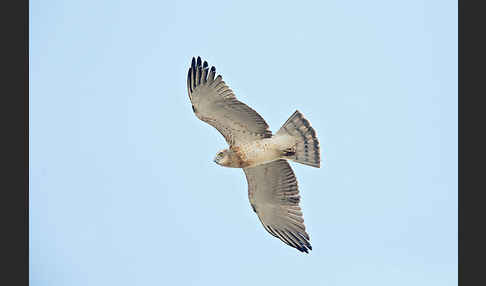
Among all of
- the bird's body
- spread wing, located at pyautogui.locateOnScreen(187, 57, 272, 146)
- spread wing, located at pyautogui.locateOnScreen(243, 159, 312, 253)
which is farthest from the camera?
spread wing, located at pyautogui.locateOnScreen(243, 159, 312, 253)

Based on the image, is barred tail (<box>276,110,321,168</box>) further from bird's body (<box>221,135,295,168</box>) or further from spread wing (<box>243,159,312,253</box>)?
spread wing (<box>243,159,312,253</box>)

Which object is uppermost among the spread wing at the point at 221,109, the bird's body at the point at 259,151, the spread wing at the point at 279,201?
the spread wing at the point at 221,109

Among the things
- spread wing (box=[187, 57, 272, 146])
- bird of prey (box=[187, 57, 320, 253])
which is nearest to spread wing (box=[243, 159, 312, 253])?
bird of prey (box=[187, 57, 320, 253])

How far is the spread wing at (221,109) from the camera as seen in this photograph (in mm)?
10016

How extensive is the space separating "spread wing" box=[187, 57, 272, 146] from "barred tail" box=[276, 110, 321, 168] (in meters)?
0.31

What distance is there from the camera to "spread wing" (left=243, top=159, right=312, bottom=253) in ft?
34.0

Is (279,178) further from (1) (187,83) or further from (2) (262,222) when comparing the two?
(1) (187,83)

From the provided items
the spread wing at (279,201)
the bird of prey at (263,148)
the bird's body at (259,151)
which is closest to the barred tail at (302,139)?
the bird of prey at (263,148)

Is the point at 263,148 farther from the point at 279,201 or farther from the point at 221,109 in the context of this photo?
the point at 279,201

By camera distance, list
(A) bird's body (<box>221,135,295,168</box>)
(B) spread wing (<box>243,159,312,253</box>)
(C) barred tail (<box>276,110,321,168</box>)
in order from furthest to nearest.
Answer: (B) spread wing (<box>243,159,312,253</box>)
(C) barred tail (<box>276,110,321,168</box>)
(A) bird's body (<box>221,135,295,168</box>)

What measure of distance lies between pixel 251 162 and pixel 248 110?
2.20 feet

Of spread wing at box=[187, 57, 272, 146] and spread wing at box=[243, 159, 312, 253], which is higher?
spread wing at box=[187, 57, 272, 146]

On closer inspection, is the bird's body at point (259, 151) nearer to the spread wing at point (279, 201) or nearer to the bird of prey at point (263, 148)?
the bird of prey at point (263, 148)
